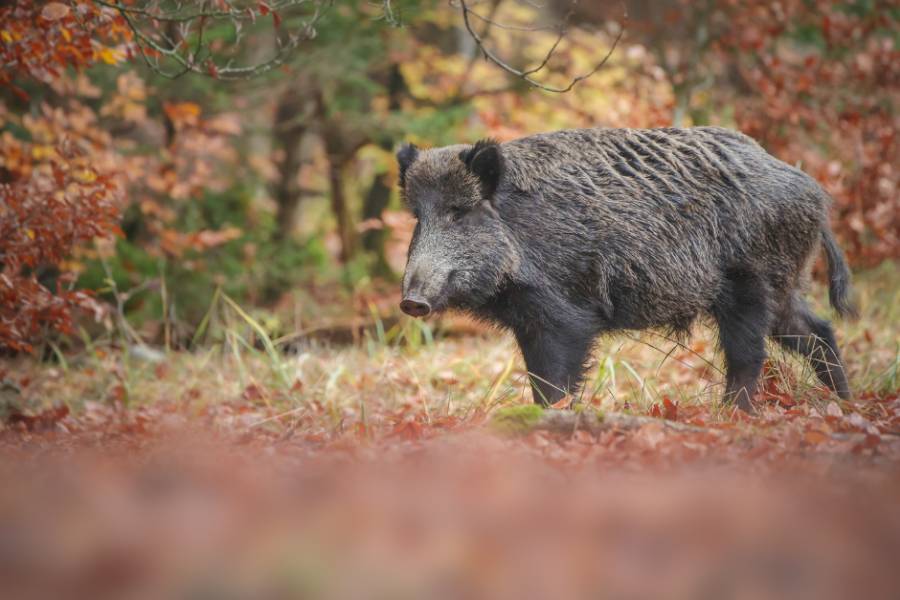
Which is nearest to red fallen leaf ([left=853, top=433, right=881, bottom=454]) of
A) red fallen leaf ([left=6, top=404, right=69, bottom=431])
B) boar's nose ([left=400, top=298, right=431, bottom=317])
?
boar's nose ([left=400, top=298, right=431, bottom=317])

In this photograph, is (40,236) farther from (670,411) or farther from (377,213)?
(377,213)

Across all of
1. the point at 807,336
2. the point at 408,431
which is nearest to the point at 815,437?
the point at 408,431

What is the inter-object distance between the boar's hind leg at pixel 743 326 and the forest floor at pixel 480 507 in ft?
1.40

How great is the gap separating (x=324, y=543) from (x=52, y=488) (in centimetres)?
94

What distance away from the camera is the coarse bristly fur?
197 inches

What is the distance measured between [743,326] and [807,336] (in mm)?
652

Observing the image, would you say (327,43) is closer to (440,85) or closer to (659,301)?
(440,85)

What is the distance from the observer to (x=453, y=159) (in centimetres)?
516

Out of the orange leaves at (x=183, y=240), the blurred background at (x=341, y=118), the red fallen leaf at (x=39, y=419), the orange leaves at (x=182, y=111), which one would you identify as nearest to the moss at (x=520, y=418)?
the red fallen leaf at (x=39, y=419)

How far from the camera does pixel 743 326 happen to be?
5.30 meters

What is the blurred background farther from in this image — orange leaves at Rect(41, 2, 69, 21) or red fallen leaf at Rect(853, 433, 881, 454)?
red fallen leaf at Rect(853, 433, 881, 454)

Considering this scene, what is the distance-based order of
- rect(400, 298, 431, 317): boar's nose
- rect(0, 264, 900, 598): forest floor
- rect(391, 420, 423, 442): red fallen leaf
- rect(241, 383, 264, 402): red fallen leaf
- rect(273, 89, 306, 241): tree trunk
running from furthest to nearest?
rect(273, 89, 306, 241): tree trunk < rect(241, 383, 264, 402): red fallen leaf < rect(400, 298, 431, 317): boar's nose < rect(391, 420, 423, 442): red fallen leaf < rect(0, 264, 900, 598): forest floor

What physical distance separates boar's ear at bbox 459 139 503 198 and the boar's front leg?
908 millimetres

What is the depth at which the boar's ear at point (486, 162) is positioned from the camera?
4.98 metres
